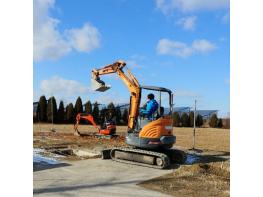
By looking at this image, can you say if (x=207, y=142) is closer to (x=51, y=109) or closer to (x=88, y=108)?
(x=88, y=108)

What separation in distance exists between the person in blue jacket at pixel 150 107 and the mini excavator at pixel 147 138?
10cm

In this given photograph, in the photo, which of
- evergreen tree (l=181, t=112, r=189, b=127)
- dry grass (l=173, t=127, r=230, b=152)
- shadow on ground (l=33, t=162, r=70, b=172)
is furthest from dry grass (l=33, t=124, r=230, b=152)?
evergreen tree (l=181, t=112, r=189, b=127)

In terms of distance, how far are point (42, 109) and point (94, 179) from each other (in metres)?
21.0

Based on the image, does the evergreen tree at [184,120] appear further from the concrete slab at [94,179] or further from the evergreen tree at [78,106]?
the concrete slab at [94,179]

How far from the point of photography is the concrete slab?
234 inches

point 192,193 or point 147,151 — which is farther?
point 147,151

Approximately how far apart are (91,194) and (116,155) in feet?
11.8

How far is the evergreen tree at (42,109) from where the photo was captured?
88.4 feet

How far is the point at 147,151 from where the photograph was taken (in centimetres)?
888

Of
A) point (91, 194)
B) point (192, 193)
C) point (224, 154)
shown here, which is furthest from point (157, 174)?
point (224, 154)

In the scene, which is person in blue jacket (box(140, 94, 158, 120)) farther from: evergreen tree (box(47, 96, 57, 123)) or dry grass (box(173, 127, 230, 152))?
evergreen tree (box(47, 96, 57, 123))

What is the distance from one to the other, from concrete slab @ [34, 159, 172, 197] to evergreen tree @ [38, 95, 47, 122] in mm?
18714
